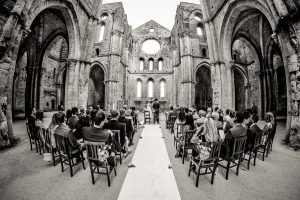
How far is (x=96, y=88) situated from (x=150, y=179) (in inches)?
851

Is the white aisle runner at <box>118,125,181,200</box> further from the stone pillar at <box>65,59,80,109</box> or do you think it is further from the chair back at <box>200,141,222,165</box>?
the stone pillar at <box>65,59,80,109</box>

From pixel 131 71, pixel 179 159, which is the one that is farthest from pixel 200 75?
pixel 179 159

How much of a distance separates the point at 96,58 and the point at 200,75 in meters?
15.1

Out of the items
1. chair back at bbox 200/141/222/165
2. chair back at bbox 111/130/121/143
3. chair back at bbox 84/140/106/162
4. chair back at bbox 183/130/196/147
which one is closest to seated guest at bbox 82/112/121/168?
chair back at bbox 84/140/106/162

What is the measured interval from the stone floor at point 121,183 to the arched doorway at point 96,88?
61.4 ft

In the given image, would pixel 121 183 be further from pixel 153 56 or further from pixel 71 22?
pixel 153 56

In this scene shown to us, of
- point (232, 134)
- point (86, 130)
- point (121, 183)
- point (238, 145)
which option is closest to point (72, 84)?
point (86, 130)

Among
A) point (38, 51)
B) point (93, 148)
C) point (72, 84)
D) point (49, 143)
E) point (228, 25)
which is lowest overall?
point (49, 143)

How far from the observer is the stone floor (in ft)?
8.55

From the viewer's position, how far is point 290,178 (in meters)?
3.21

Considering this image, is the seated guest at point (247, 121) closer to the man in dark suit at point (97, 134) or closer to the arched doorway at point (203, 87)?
the man in dark suit at point (97, 134)

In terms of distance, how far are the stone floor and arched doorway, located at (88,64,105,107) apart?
61.4 ft

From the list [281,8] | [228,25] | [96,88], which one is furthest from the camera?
[96,88]

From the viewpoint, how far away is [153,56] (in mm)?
26641
